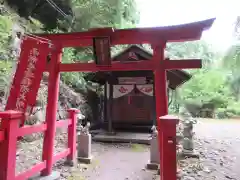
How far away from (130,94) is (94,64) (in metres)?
5.90

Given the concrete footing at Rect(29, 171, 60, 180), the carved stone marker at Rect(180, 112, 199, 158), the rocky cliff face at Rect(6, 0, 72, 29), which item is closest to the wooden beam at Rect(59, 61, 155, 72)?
the concrete footing at Rect(29, 171, 60, 180)

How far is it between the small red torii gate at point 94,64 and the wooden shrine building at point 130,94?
4.99m

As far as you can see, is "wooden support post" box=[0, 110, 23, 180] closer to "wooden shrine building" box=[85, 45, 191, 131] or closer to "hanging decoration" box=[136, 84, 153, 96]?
"wooden shrine building" box=[85, 45, 191, 131]

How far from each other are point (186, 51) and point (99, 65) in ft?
72.5

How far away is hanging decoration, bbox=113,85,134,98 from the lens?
10188mm

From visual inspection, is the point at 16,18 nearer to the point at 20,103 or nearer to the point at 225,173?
the point at 20,103

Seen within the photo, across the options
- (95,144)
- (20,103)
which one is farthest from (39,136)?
(20,103)

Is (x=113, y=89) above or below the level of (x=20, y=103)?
above

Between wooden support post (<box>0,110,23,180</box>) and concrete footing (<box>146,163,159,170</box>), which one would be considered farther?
concrete footing (<box>146,163,159,170</box>)

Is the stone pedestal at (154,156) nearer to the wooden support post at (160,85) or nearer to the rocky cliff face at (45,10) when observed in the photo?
the wooden support post at (160,85)

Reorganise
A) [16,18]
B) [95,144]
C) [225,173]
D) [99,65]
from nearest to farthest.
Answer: [99,65], [225,173], [95,144], [16,18]

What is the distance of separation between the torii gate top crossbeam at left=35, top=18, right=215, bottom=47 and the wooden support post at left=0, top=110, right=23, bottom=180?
201 centimetres

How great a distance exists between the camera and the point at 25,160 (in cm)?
589

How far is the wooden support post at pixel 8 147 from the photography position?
3328mm
